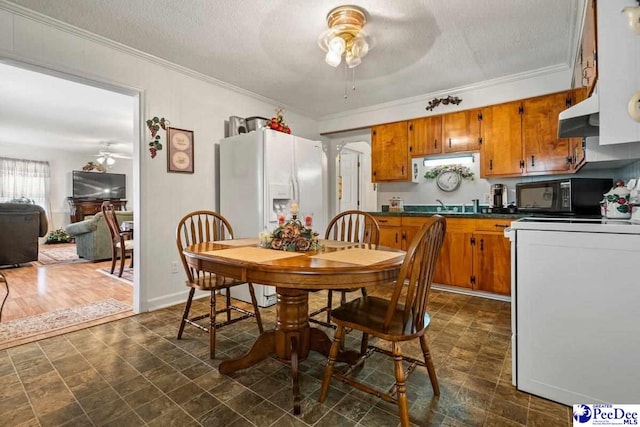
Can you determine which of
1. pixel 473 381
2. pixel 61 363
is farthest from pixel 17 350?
pixel 473 381

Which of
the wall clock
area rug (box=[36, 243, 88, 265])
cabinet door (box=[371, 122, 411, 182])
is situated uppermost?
cabinet door (box=[371, 122, 411, 182])

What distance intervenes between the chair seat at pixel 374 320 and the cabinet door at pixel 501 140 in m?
2.54

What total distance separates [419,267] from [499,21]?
2196 mm

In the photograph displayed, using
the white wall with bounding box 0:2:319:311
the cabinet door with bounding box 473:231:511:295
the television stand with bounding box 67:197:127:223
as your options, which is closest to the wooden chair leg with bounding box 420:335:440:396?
the cabinet door with bounding box 473:231:511:295

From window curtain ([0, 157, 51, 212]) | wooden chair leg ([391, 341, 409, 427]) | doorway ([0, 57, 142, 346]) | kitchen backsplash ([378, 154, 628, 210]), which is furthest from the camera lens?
window curtain ([0, 157, 51, 212])

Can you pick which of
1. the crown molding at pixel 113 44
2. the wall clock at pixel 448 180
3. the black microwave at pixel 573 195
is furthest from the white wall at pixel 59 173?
the black microwave at pixel 573 195

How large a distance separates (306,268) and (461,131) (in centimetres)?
318

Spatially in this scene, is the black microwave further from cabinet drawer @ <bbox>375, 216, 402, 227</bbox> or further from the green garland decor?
cabinet drawer @ <bbox>375, 216, 402, 227</bbox>

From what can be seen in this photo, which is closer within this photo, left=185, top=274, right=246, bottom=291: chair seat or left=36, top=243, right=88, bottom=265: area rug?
left=185, top=274, right=246, bottom=291: chair seat

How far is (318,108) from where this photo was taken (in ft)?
14.8

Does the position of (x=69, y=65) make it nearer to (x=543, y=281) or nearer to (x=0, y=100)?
(x=0, y=100)

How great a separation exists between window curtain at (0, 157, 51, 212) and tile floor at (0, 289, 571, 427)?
7716 mm

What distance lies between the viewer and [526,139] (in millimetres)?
3232

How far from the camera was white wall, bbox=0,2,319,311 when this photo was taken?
A: 2271mm
